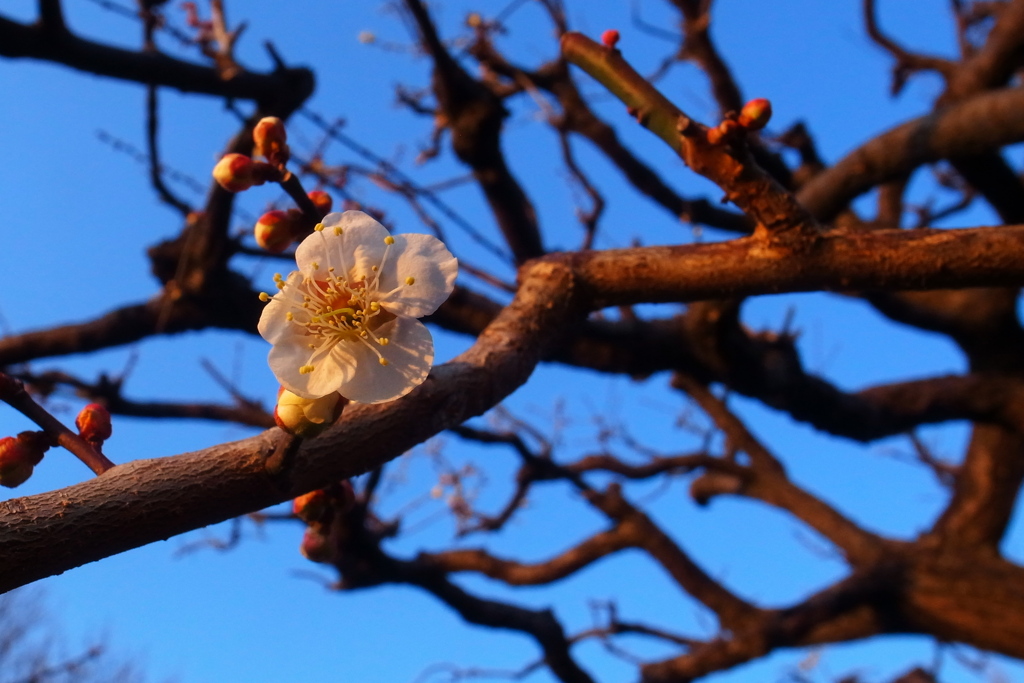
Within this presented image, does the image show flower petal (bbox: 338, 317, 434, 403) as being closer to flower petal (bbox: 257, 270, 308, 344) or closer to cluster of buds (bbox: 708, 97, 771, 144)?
flower petal (bbox: 257, 270, 308, 344)

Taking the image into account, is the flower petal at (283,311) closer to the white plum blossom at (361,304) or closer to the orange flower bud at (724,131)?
the white plum blossom at (361,304)

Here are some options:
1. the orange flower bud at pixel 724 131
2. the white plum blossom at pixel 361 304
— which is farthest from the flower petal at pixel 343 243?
the orange flower bud at pixel 724 131

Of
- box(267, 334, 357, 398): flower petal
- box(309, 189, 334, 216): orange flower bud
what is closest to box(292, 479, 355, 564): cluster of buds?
box(267, 334, 357, 398): flower petal

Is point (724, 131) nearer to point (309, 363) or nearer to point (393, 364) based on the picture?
point (393, 364)

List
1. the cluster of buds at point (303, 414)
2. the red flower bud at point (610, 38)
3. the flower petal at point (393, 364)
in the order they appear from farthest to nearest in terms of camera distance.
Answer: the red flower bud at point (610, 38) < the flower petal at point (393, 364) < the cluster of buds at point (303, 414)

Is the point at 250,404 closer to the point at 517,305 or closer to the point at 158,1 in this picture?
the point at 158,1

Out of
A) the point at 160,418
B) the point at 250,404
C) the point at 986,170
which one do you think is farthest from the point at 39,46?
the point at 986,170
